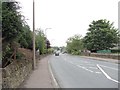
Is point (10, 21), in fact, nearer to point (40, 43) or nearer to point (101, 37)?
point (40, 43)

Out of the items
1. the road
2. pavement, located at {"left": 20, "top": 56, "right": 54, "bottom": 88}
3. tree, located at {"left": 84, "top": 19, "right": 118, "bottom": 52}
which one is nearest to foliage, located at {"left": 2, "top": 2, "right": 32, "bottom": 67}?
pavement, located at {"left": 20, "top": 56, "right": 54, "bottom": 88}

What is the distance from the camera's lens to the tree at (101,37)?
330 ft

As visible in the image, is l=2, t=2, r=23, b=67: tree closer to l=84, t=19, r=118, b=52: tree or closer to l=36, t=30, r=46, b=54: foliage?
l=36, t=30, r=46, b=54: foliage

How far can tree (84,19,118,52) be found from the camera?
330 ft

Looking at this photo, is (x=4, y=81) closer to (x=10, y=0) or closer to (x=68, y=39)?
(x=10, y=0)

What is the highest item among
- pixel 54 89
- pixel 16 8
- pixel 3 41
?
pixel 16 8

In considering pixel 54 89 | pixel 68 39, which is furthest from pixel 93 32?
pixel 54 89

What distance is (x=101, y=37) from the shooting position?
331 ft

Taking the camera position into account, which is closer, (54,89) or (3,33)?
(3,33)

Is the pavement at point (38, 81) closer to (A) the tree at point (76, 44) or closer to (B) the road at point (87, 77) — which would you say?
(B) the road at point (87, 77)

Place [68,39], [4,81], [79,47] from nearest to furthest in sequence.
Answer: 1. [4,81]
2. [79,47]
3. [68,39]

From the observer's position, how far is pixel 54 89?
1490 centimetres

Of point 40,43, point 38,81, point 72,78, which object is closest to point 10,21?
point 38,81

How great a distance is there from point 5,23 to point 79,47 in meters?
137
